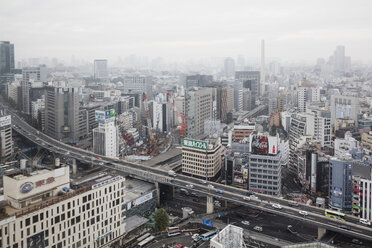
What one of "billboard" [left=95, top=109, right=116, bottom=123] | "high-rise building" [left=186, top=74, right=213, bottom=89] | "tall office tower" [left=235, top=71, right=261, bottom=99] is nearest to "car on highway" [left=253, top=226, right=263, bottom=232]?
"billboard" [left=95, top=109, right=116, bottom=123]

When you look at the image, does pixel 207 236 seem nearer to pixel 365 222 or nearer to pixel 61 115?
pixel 365 222

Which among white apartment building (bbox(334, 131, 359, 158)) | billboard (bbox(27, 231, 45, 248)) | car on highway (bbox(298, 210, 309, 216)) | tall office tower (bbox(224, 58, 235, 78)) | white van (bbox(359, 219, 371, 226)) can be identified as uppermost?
tall office tower (bbox(224, 58, 235, 78))

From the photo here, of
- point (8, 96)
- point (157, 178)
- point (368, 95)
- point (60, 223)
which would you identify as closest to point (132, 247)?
point (60, 223)

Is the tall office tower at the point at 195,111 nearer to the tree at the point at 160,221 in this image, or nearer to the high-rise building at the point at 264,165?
the high-rise building at the point at 264,165

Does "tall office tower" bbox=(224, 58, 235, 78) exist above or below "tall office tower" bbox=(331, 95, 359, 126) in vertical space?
above

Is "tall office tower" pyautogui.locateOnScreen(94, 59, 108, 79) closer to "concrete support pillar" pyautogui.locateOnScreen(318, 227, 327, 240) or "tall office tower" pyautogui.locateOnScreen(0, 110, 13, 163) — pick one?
"tall office tower" pyautogui.locateOnScreen(0, 110, 13, 163)

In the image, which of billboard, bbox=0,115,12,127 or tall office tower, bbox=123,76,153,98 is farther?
tall office tower, bbox=123,76,153,98
